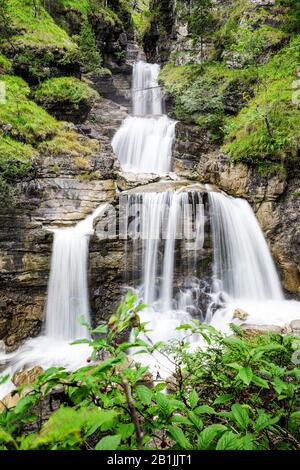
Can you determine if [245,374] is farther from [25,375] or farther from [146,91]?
[146,91]

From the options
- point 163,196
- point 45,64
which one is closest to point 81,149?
point 163,196

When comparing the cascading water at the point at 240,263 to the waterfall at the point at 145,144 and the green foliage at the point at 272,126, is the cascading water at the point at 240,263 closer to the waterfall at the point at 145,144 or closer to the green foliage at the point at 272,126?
the green foliage at the point at 272,126

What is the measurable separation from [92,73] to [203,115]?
11.3 metres

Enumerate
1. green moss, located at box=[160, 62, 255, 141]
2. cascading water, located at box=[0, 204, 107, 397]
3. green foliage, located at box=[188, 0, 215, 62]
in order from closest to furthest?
cascading water, located at box=[0, 204, 107, 397] < green moss, located at box=[160, 62, 255, 141] < green foliage, located at box=[188, 0, 215, 62]

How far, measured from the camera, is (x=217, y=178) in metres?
11.1

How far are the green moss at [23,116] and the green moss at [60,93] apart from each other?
23.1 inches

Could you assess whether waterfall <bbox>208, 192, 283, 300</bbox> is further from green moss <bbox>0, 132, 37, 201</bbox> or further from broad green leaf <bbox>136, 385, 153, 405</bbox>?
broad green leaf <bbox>136, 385, 153, 405</bbox>

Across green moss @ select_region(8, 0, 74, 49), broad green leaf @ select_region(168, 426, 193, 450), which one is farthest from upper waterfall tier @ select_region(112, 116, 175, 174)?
broad green leaf @ select_region(168, 426, 193, 450)

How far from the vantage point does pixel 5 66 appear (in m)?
13.0

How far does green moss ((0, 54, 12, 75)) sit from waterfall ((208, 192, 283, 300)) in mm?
12177

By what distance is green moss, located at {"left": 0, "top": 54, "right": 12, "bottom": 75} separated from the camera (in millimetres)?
12983

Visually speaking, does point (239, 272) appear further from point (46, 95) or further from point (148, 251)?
point (46, 95)

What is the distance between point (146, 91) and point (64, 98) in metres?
10.5

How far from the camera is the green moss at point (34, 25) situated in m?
14.1
